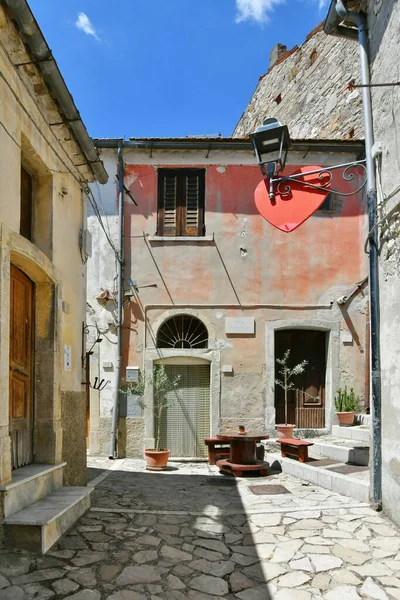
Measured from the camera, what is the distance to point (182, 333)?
11.6 meters

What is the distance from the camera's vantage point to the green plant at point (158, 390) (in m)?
11.0

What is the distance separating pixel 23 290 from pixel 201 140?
6.95 m

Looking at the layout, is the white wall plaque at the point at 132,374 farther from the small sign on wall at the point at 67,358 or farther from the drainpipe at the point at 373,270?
the drainpipe at the point at 373,270

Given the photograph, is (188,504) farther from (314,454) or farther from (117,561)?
(314,454)

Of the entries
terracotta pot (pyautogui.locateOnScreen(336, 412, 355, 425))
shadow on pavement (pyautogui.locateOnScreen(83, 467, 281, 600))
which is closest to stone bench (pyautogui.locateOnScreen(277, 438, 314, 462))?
shadow on pavement (pyautogui.locateOnScreen(83, 467, 281, 600))

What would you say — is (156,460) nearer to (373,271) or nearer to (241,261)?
(241,261)

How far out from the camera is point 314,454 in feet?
30.8

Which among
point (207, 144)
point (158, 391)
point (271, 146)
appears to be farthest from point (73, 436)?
point (207, 144)

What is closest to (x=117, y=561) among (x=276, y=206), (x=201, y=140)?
(x=276, y=206)

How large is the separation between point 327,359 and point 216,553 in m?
7.42

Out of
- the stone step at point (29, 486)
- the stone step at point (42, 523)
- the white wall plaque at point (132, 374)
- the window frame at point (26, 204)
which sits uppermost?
the window frame at point (26, 204)

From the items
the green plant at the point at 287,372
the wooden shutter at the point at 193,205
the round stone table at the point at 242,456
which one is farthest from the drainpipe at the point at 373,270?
the wooden shutter at the point at 193,205

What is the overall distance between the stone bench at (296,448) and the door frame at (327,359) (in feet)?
5.87

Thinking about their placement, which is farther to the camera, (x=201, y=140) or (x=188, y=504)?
(x=201, y=140)
